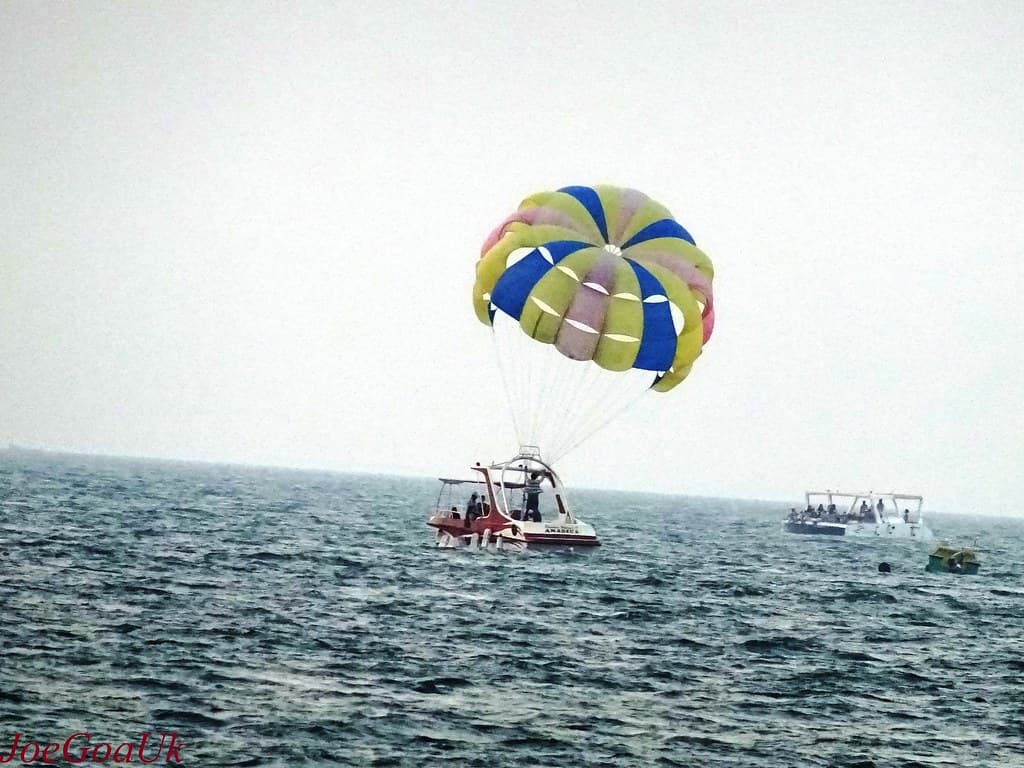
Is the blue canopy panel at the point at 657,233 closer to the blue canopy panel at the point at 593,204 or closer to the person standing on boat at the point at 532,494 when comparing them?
the blue canopy panel at the point at 593,204

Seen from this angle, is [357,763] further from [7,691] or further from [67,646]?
[67,646]

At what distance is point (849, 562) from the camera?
7019 centimetres

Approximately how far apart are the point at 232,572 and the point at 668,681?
19.3 metres

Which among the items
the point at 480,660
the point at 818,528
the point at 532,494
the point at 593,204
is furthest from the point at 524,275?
the point at 818,528

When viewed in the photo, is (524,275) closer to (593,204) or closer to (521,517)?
(593,204)

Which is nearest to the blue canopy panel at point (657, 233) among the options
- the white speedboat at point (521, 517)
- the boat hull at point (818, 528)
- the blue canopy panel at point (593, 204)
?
the blue canopy panel at point (593, 204)

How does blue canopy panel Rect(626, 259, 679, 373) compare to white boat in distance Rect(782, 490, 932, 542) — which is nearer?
blue canopy panel Rect(626, 259, 679, 373)

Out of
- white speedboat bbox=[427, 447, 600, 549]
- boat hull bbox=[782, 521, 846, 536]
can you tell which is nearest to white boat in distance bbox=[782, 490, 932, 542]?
boat hull bbox=[782, 521, 846, 536]

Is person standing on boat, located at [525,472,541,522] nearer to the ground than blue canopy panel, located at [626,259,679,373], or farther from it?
nearer to the ground

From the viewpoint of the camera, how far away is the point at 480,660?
89.5 ft

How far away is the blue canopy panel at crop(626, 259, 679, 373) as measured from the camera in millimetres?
40781

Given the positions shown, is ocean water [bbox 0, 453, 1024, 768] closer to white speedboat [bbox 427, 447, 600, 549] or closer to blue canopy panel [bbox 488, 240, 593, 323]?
white speedboat [bbox 427, 447, 600, 549]

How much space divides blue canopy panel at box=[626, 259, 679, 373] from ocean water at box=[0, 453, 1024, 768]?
789cm

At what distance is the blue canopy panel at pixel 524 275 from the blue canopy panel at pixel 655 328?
2361 mm
